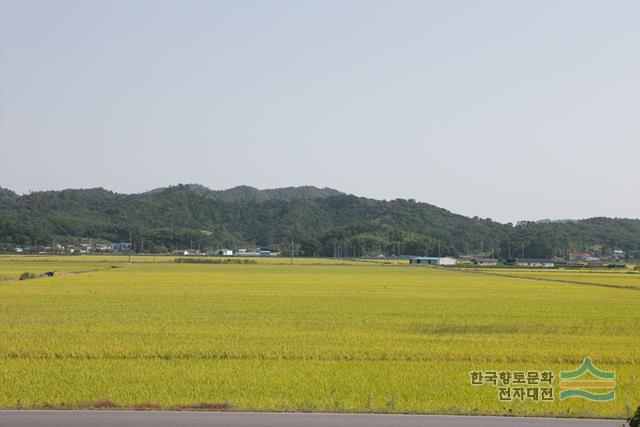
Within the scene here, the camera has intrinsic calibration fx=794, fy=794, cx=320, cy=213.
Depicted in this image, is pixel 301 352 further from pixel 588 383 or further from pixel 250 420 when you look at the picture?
pixel 250 420

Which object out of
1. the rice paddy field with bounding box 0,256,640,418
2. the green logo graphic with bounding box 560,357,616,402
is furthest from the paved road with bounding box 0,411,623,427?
the green logo graphic with bounding box 560,357,616,402

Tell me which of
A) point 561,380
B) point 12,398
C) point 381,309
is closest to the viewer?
point 12,398

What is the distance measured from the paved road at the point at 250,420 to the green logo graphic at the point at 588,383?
290cm

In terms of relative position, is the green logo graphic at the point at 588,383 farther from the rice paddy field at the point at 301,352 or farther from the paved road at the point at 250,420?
the paved road at the point at 250,420

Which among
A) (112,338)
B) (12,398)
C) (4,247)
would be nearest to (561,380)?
(12,398)

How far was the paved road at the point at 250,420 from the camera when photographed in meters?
12.6

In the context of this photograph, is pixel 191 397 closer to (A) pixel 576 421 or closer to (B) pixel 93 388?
(B) pixel 93 388

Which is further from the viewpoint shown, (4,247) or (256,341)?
(4,247)

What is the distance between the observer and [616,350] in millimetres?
22797

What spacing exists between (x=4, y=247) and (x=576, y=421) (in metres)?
184

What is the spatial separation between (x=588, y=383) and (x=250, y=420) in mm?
8807

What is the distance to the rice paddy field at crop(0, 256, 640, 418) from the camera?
15.4 m

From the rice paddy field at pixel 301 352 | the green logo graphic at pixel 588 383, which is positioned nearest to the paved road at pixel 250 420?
the rice paddy field at pixel 301 352

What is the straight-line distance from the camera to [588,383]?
18.0 m
